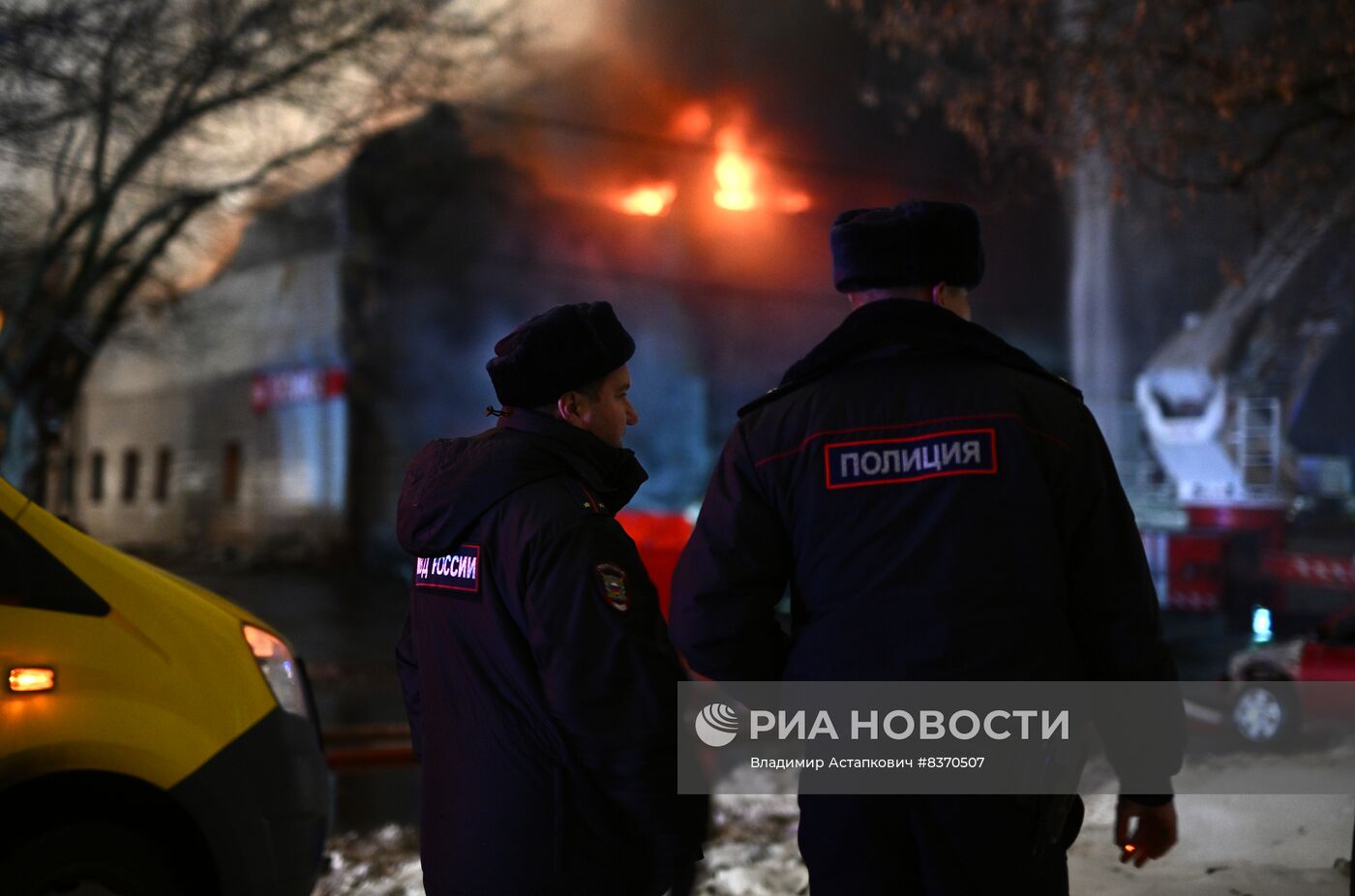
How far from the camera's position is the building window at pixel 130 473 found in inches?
1122

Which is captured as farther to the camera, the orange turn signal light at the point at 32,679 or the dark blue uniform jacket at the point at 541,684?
the orange turn signal light at the point at 32,679

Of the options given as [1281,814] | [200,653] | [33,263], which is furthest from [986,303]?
[200,653]

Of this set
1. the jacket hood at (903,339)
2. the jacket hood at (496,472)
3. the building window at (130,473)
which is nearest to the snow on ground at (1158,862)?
the jacket hood at (496,472)

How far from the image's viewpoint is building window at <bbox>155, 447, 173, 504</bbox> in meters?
27.4

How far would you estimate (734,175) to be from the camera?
22156 mm

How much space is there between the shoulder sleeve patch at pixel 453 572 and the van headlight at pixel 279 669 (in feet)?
3.92

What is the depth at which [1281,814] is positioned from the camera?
5.04 metres

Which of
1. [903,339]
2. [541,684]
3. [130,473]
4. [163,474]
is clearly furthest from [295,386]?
[903,339]

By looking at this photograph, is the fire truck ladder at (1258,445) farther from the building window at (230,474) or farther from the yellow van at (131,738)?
the building window at (230,474)

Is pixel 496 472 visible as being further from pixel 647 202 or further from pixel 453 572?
pixel 647 202

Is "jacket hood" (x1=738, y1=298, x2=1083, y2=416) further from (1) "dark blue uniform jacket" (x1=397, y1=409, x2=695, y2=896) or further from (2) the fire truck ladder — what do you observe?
(2) the fire truck ladder

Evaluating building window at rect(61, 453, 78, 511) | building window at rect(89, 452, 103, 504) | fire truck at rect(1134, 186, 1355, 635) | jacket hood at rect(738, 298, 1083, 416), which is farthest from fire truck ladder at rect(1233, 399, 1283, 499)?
building window at rect(89, 452, 103, 504)

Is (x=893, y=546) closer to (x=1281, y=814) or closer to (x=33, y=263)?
(x=1281, y=814)

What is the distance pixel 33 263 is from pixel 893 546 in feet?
47.1
